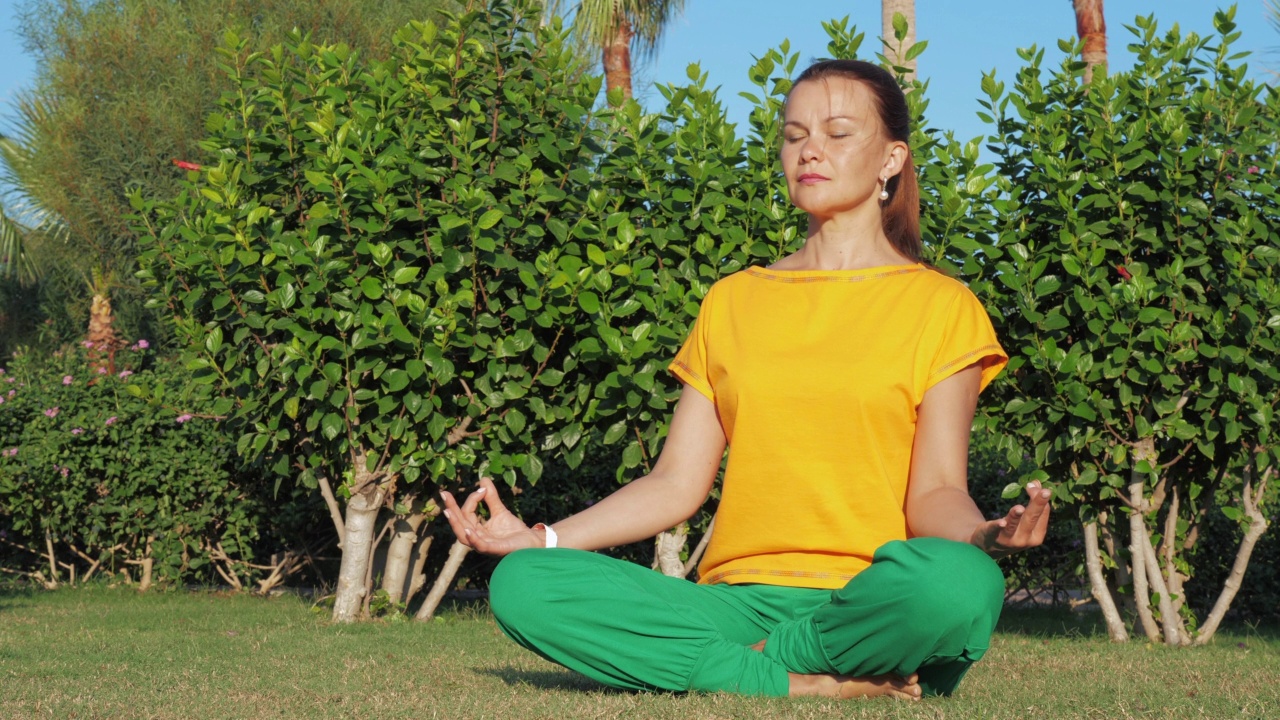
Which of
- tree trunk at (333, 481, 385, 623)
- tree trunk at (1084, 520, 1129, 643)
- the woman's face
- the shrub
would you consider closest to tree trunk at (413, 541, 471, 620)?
tree trunk at (333, 481, 385, 623)

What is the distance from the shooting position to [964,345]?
2.94 metres

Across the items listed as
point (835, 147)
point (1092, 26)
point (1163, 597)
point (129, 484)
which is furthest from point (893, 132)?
point (1092, 26)

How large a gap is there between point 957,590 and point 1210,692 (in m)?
1.44

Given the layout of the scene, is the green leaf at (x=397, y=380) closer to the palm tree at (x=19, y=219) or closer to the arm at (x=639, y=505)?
the arm at (x=639, y=505)

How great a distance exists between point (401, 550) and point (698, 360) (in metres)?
3.04

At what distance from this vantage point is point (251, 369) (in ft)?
18.0

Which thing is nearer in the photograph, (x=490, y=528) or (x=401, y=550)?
(x=490, y=528)

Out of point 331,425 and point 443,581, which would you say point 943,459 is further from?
point 443,581

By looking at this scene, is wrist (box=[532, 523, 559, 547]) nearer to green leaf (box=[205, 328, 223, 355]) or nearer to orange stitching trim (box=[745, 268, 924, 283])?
orange stitching trim (box=[745, 268, 924, 283])

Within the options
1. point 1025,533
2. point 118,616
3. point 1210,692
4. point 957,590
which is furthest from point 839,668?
point 118,616

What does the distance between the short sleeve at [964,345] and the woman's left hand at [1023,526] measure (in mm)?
547

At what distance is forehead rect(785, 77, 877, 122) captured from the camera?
3.12m

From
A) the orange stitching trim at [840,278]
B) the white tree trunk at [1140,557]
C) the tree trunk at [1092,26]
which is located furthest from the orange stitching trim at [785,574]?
the tree trunk at [1092,26]

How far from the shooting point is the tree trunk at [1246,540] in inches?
203
